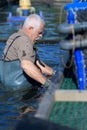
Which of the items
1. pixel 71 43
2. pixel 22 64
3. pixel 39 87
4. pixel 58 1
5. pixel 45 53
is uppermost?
pixel 71 43

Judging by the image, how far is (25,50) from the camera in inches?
287

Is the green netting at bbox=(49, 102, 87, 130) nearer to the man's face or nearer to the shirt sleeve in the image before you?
the shirt sleeve

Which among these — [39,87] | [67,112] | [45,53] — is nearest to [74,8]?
[67,112]

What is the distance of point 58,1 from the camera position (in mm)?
31938

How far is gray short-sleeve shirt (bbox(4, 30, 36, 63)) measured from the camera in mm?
7262

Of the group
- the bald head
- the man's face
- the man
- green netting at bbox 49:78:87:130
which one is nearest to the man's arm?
the man

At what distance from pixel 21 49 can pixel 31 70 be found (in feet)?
1.16

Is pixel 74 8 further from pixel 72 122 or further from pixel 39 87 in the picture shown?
pixel 39 87

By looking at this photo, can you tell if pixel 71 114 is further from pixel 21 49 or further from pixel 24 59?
pixel 21 49

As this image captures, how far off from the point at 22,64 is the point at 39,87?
68 centimetres

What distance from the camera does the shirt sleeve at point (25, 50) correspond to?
7.25 metres

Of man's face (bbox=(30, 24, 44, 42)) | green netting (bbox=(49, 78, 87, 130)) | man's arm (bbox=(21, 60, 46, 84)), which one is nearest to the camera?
green netting (bbox=(49, 78, 87, 130))

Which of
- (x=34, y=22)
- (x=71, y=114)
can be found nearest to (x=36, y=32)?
(x=34, y=22)

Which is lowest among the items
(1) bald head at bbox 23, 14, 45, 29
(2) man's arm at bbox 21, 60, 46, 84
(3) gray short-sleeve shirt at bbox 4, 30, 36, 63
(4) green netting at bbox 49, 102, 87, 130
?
(2) man's arm at bbox 21, 60, 46, 84
